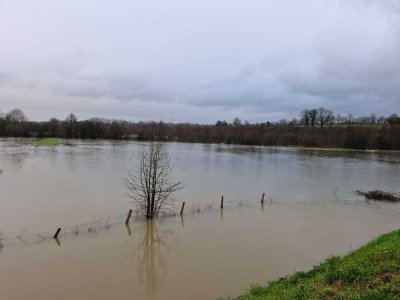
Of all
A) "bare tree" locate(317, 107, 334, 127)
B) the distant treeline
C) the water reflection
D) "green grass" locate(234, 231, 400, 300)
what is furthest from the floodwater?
"bare tree" locate(317, 107, 334, 127)

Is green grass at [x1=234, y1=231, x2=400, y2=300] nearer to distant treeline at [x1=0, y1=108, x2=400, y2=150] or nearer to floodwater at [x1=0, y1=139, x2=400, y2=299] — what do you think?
floodwater at [x1=0, y1=139, x2=400, y2=299]

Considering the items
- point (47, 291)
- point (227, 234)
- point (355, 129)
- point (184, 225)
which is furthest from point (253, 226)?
point (355, 129)

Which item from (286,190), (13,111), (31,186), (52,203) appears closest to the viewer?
(52,203)

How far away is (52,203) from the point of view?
1016 inches

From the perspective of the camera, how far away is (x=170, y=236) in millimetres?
19703

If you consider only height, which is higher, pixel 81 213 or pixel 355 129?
pixel 355 129

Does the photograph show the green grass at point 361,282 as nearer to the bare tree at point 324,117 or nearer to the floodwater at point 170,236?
the floodwater at point 170,236

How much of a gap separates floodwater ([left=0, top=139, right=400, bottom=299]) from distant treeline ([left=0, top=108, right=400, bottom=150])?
7133 cm

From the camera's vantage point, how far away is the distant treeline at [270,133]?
10412 centimetres

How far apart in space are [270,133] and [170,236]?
103900 millimetres

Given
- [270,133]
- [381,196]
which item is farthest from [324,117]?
[381,196]

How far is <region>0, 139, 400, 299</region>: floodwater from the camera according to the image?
13754 millimetres

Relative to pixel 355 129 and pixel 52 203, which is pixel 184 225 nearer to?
pixel 52 203

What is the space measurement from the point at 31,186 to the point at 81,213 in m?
11.0
